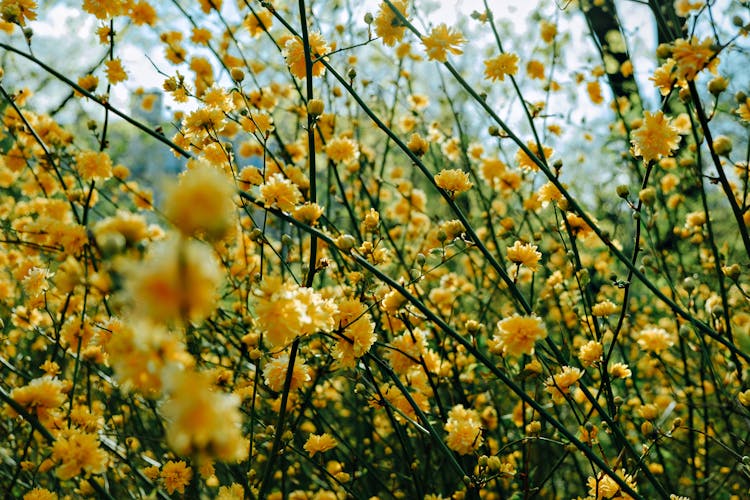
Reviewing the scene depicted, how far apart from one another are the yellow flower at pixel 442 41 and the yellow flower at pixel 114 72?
53.8 inches

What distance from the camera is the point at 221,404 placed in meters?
0.64

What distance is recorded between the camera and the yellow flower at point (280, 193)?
1487 millimetres

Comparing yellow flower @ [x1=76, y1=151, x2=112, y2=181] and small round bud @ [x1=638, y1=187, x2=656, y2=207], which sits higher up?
yellow flower @ [x1=76, y1=151, x2=112, y2=181]

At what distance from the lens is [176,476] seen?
1.70m

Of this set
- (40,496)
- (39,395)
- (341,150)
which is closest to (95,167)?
(341,150)

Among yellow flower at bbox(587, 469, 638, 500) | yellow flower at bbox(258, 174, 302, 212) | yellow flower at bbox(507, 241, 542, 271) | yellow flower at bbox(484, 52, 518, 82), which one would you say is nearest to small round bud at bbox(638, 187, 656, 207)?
yellow flower at bbox(507, 241, 542, 271)

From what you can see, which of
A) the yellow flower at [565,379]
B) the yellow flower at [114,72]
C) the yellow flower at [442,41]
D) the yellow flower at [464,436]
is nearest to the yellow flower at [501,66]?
the yellow flower at [442,41]

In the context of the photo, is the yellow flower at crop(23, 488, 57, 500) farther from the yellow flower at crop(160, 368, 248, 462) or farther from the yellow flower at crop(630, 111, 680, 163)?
the yellow flower at crop(630, 111, 680, 163)

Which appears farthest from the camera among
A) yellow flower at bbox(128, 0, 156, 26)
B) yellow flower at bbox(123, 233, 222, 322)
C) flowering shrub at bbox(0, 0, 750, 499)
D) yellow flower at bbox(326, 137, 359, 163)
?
yellow flower at bbox(128, 0, 156, 26)

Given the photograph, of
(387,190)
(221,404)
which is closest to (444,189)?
(221,404)

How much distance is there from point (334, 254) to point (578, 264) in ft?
3.57

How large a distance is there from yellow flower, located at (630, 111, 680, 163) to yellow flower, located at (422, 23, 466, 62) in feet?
1.95

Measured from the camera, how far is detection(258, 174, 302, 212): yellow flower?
149 centimetres

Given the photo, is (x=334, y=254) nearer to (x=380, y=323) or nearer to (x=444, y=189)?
(x=380, y=323)
